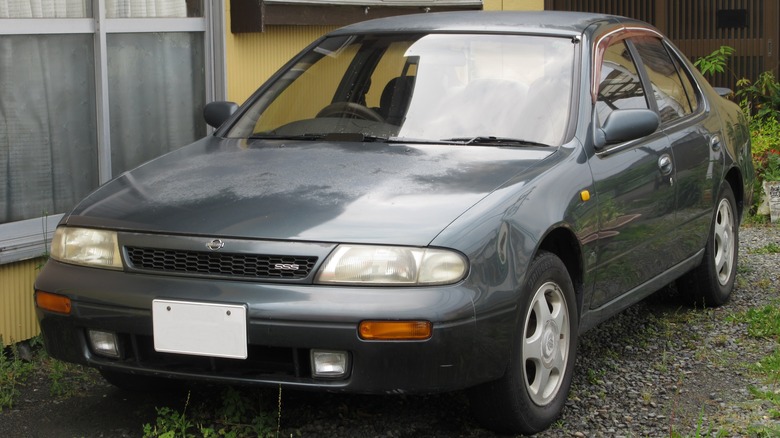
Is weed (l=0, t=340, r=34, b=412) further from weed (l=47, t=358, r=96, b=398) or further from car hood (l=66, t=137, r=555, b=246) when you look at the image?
car hood (l=66, t=137, r=555, b=246)

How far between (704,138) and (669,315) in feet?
3.14

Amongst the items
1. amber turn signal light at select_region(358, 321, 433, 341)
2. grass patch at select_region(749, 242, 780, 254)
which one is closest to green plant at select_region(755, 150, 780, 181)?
grass patch at select_region(749, 242, 780, 254)

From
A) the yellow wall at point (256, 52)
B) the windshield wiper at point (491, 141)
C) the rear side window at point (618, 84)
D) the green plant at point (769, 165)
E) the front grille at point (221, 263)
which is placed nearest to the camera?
the front grille at point (221, 263)

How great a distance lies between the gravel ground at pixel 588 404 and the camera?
15.3ft

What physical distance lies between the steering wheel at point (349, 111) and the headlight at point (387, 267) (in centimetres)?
131

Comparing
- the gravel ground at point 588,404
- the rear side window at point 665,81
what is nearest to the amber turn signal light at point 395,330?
the gravel ground at point 588,404

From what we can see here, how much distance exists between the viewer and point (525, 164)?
15.4 feet

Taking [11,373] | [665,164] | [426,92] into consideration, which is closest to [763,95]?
[665,164]

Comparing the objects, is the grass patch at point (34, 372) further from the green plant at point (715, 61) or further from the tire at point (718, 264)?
the green plant at point (715, 61)

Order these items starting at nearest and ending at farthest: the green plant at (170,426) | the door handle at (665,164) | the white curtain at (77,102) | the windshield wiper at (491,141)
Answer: the green plant at (170,426)
the windshield wiper at (491,141)
the door handle at (665,164)
the white curtain at (77,102)

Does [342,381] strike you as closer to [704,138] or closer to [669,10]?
[704,138]

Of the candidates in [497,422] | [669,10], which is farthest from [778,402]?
[669,10]

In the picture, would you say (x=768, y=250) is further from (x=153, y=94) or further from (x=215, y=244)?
(x=215, y=244)

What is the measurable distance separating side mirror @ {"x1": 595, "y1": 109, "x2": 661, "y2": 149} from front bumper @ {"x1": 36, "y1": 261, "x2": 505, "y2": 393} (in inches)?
52.6
